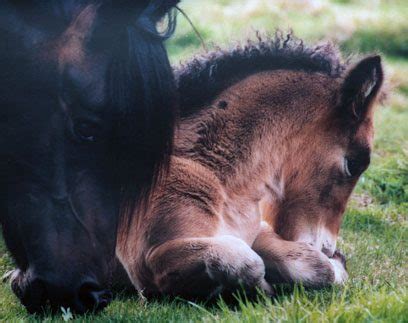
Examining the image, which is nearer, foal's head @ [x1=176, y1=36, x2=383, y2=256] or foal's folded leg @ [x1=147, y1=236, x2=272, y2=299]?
foal's folded leg @ [x1=147, y1=236, x2=272, y2=299]

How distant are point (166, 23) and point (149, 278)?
139 centimetres

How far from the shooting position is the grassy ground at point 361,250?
3.48 metres

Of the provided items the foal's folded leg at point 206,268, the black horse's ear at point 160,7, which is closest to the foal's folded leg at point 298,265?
the foal's folded leg at point 206,268

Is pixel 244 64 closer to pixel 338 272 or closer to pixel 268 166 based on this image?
pixel 268 166

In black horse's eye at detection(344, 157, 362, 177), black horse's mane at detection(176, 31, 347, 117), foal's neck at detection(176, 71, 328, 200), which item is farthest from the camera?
black horse's eye at detection(344, 157, 362, 177)

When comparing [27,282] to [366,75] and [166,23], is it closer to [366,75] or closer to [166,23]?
[166,23]

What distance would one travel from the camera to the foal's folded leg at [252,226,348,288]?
14.3 feet

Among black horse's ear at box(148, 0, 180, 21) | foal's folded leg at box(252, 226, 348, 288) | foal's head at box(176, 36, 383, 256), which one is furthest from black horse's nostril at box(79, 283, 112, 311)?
foal's head at box(176, 36, 383, 256)

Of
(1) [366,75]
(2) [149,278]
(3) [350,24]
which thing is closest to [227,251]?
(2) [149,278]

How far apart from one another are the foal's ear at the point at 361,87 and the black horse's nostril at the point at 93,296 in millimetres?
2280

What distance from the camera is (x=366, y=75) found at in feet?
16.8

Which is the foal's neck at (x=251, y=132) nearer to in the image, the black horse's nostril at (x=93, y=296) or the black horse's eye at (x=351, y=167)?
the black horse's eye at (x=351, y=167)

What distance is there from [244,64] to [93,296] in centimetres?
215

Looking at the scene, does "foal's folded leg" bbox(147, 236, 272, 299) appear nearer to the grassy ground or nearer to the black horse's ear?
the grassy ground
